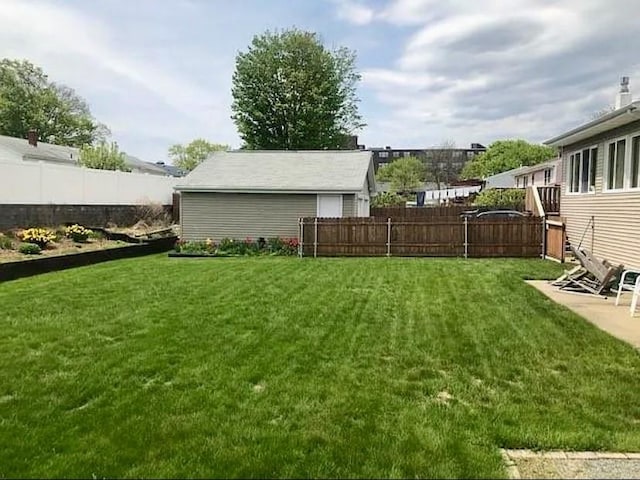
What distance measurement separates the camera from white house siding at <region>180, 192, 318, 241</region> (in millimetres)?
19594

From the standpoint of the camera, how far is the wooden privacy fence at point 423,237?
1695cm

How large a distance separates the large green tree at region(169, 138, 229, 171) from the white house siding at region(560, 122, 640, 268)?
164 feet

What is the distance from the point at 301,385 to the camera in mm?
4645

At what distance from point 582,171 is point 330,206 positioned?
8551 millimetres

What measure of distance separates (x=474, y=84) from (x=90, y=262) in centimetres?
1629

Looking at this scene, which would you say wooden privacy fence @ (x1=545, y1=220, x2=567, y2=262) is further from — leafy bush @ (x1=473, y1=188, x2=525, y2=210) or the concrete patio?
leafy bush @ (x1=473, y1=188, x2=525, y2=210)

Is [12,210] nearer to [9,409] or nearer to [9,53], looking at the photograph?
[9,409]

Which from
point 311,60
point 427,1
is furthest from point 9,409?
point 311,60

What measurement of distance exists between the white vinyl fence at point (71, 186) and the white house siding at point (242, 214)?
3.40 m

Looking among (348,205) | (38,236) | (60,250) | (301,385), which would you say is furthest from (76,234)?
(301,385)

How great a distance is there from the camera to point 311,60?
117 feet

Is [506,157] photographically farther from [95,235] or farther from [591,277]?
[591,277]

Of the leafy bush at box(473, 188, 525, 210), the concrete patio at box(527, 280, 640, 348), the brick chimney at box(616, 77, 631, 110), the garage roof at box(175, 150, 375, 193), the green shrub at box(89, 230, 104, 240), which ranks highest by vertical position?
the brick chimney at box(616, 77, 631, 110)

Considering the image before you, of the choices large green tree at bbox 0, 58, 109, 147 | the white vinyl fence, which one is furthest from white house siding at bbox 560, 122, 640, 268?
large green tree at bbox 0, 58, 109, 147
